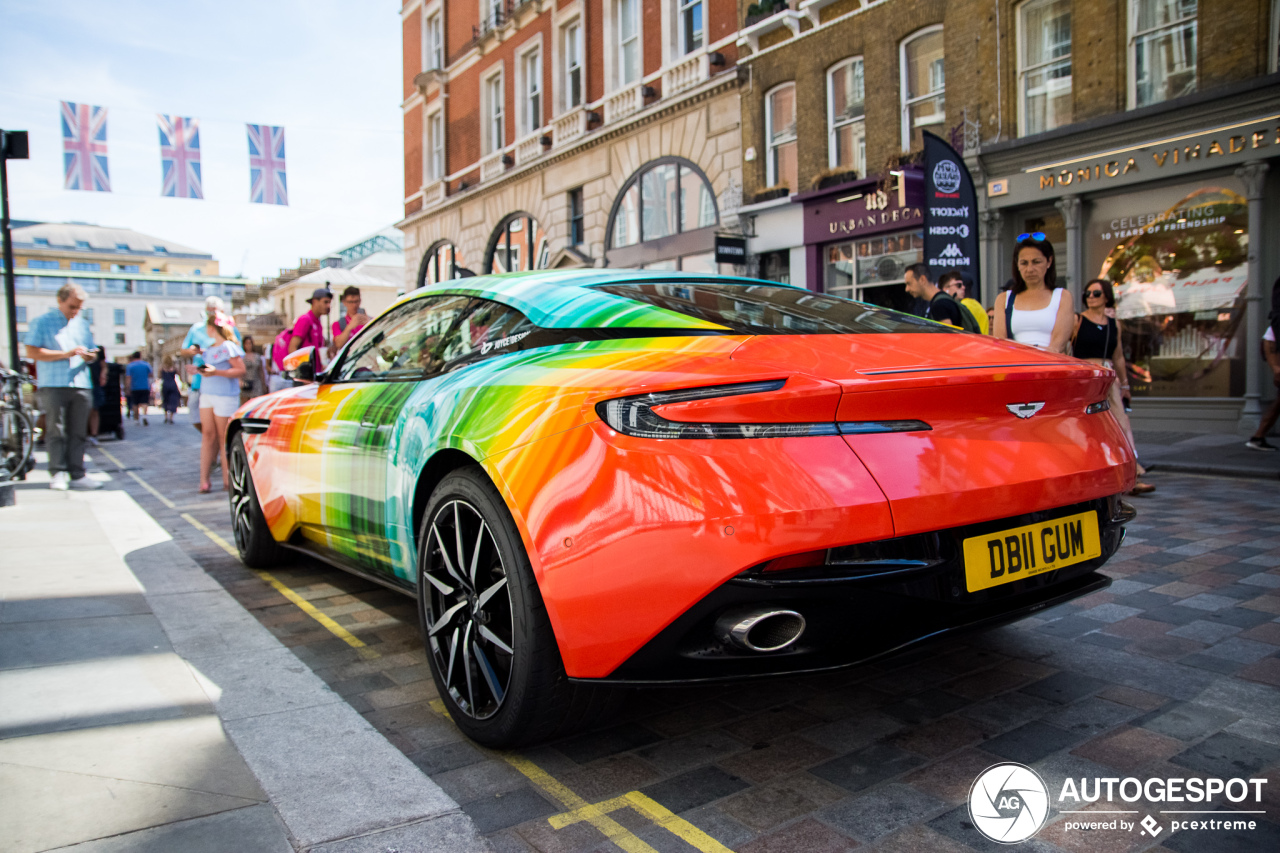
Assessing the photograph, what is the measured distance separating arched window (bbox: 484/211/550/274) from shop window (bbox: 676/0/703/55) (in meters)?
6.17

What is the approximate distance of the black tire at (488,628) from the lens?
223 centimetres

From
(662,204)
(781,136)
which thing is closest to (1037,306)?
(781,136)

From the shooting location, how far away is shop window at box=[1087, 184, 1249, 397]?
1090 centimetres

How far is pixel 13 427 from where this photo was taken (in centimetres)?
778

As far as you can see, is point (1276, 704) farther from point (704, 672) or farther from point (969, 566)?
point (704, 672)

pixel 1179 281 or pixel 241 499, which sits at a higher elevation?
pixel 1179 281

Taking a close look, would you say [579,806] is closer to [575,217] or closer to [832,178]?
[832,178]

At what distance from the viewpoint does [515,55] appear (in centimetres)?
Answer: 2430

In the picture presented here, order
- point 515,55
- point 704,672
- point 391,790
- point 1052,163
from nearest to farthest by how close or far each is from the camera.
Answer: point 704,672, point 391,790, point 1052,163, point 515,55

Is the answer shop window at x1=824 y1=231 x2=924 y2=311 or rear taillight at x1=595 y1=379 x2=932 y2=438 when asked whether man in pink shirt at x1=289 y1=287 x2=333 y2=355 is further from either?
shop window at x1=824 y1=231 x2=924 y2=311

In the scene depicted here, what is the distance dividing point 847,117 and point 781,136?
1.48 metres

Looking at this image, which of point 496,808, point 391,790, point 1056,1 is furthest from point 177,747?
point 1056,1

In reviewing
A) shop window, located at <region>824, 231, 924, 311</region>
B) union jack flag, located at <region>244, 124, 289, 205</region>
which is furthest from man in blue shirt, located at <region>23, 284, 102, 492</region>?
union jack flag, located at <region>244, 124, 289, 205</region>

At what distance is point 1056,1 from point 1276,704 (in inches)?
494
